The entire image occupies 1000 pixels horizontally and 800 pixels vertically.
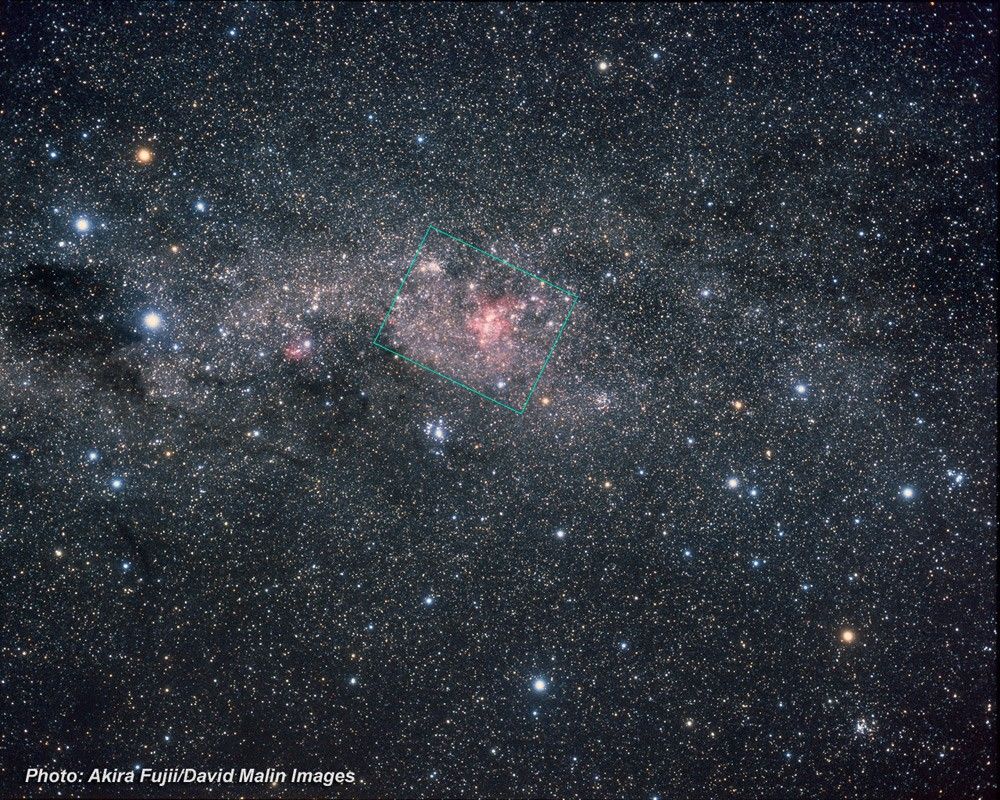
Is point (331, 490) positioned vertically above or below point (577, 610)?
above

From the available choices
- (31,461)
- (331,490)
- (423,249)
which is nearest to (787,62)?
(423,249)

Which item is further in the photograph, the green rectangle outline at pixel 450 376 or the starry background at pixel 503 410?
the green rectangle outline at pixel 450 376

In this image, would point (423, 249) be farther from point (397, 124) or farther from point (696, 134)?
point (696, 134)

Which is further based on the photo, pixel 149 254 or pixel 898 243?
pixel 898 243

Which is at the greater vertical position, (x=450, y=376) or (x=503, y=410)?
(x=450, y=376)

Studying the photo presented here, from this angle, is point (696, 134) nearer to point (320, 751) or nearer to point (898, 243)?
point (898, 243)

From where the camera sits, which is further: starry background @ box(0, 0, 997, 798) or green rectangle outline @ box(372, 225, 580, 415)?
green rectangle outline @ box(372, 225, 580, 415)

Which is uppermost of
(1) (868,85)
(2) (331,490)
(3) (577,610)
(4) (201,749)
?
(1) (868,85)
